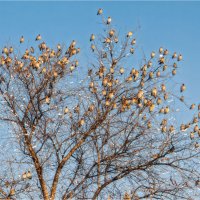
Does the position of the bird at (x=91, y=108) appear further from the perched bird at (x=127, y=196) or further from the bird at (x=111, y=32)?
the perched bird at (x=127, y=196)

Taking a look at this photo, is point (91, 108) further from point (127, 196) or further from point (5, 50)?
point (5, 50)

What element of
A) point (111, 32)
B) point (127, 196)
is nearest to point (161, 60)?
point (111, 32)

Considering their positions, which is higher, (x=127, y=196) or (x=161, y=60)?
(x=161, y=60)

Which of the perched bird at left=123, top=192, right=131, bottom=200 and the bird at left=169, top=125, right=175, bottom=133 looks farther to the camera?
the bird at left=169, top=125, right=175, bottom=133

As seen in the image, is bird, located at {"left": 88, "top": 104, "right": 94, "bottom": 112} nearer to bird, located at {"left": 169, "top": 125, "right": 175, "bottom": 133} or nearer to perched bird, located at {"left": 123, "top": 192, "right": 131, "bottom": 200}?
bird, located at {"left": 169, "top": 125, "right": 175, "bottom": 133}

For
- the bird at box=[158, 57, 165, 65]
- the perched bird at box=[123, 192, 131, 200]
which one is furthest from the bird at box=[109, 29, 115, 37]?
the perched bird at box=[123, 192, 131, 200]

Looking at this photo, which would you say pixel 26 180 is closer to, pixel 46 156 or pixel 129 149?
pixel 46 156

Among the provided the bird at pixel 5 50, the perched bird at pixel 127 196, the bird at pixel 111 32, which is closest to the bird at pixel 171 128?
the perched bird at pixel 127 196

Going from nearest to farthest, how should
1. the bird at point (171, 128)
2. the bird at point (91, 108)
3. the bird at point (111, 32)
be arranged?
the bird at point (171, 128)
the bird at point (91, 108)
the bird at point (111, 32)

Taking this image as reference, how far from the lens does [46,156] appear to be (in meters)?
16.8

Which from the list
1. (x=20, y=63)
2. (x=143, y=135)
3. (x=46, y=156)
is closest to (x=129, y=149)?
(x=143, y=135)

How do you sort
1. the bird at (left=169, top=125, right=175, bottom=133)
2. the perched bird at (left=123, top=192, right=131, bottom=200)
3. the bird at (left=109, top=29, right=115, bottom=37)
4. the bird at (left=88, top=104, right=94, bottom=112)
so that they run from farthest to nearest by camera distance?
the bird at (left=109, top=29, right=115, bottom=37)
the bird at (left=88, top=104, right=94, bottom=112)
the bird at (left=169, top=125, right=175, bottom=133)
the perched bird at (left=123, top=192, right=131, bottom=200)

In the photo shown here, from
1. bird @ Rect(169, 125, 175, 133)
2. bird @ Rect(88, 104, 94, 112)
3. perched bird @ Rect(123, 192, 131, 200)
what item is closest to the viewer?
perched bird @ Rect(123, 192, 131, 200)

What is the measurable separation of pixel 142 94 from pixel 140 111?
47 centimetres
